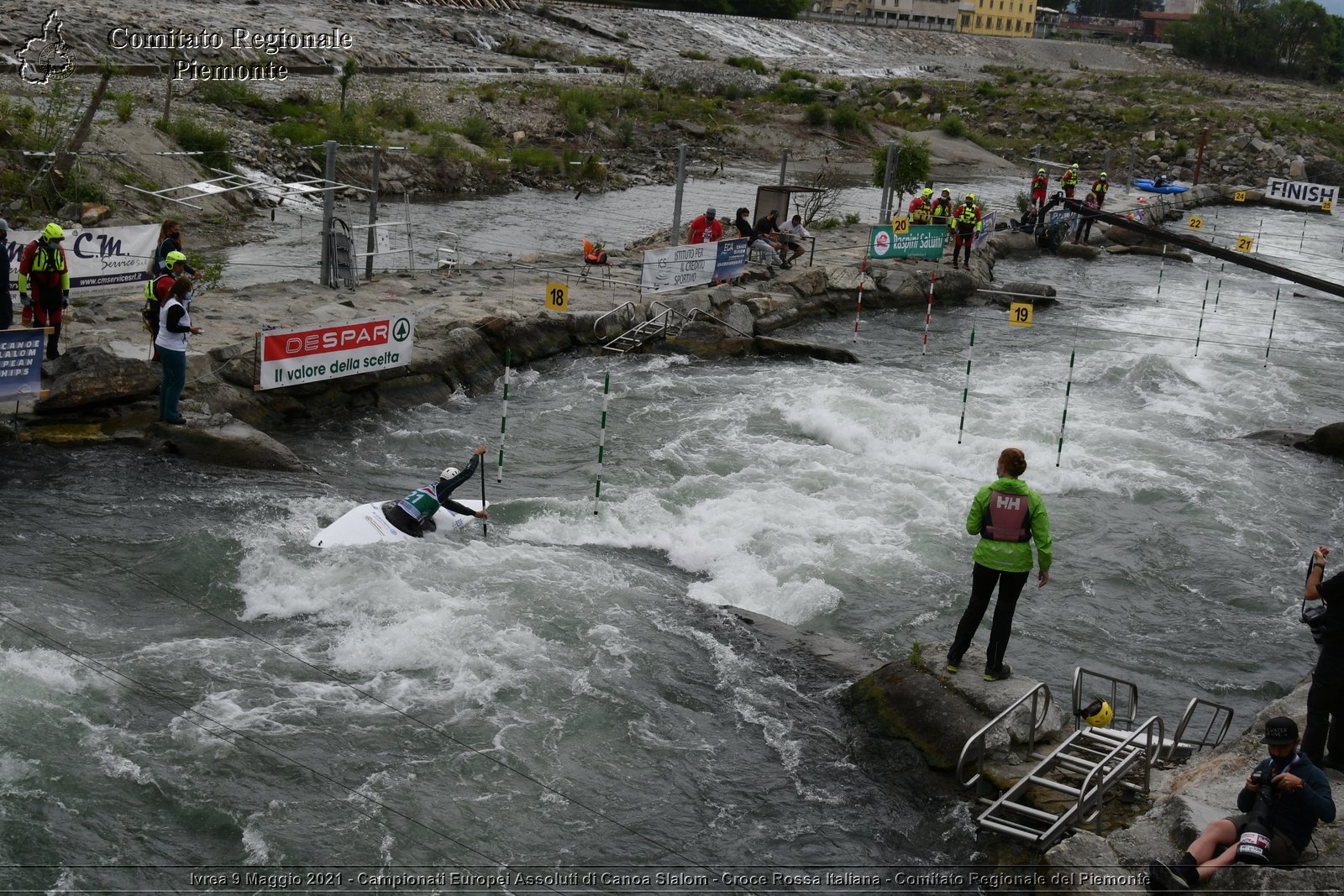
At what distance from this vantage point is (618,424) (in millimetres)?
18875

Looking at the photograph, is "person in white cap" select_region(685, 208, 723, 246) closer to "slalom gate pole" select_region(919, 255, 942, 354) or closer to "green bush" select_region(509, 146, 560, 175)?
"slalom gate pole" select_region(919, 255, 942, 354)

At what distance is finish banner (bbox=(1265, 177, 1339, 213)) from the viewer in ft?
168

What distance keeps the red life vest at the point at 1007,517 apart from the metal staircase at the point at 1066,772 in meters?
1.15

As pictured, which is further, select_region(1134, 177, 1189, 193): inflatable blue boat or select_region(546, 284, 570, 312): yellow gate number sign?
select_region(1134, 177, 1189, 193): inflatable blue boat

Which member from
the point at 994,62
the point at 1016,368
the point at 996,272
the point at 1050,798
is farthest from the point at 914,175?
the point at 994,62

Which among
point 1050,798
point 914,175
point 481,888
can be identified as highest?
point 914,175

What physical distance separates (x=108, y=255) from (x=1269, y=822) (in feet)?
56.4

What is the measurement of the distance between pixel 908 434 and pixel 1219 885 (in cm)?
1163

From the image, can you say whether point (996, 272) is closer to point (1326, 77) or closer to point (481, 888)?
point (481, 888)

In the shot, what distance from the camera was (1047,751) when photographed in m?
9.98

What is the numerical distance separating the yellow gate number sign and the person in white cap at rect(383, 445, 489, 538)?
25.7 feet

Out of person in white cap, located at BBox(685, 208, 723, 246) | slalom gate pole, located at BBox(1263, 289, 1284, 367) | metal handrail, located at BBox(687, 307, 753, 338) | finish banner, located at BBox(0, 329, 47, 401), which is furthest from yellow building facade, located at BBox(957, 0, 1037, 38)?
finish banner, located at BBox(0, 329, 47, 401)

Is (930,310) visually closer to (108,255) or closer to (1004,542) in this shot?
(108,255)

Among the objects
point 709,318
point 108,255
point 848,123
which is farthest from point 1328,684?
point 848,123
